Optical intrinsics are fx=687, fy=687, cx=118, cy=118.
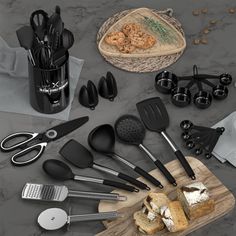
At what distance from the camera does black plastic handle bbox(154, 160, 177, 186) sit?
1.64 metres

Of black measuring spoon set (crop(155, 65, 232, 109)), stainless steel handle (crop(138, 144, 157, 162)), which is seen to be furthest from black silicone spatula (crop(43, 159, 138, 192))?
black measuring spoon set (crop(155, 65, 232, 109))

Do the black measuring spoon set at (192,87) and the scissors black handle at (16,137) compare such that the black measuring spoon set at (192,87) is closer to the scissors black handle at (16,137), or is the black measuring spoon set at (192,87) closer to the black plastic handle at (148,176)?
the black plastic handle at (148,176)

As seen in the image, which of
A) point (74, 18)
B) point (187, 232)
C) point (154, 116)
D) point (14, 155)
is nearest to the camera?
point (187, 232)

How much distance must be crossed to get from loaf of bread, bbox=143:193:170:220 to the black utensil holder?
1.26 ft

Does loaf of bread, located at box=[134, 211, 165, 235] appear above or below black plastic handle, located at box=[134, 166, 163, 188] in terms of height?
below

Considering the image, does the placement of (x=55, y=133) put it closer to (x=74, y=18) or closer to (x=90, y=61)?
(x=90, y=61)

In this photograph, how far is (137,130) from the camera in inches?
69.1

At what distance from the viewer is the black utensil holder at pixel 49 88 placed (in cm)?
170

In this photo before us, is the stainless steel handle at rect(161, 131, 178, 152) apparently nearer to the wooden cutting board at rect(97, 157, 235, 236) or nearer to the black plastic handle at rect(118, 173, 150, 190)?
the wooden cutting board at rect(97, 157, 235, 236)

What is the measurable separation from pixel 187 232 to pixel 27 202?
1.24 feet

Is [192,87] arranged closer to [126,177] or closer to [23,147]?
[126,177]

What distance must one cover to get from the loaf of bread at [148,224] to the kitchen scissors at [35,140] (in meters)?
0.32

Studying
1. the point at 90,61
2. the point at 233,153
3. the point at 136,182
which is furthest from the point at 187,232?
the point at 90,61

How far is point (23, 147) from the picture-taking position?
1.71 m
